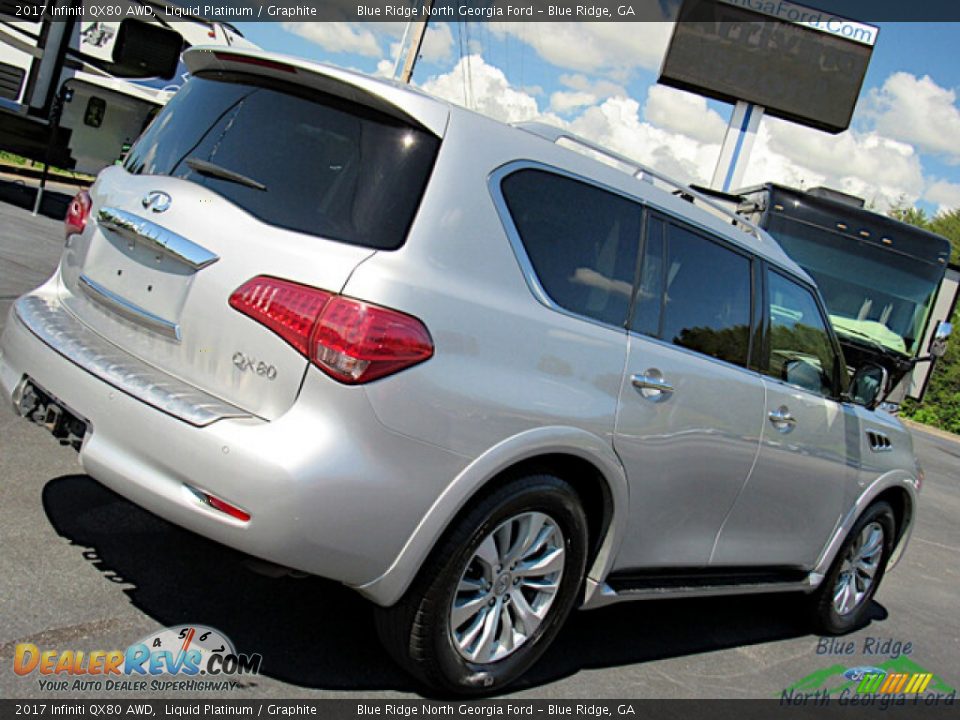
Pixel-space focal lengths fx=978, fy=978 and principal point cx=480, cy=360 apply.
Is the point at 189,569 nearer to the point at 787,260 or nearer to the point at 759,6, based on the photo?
the point at 787,260

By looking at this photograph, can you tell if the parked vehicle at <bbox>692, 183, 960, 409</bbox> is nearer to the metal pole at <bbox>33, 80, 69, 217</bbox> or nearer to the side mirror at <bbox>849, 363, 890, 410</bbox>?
the side mirror at <bbox>849, 363, 890, 410</bbox>

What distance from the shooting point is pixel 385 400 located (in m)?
2.85

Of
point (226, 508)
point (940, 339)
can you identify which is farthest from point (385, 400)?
point (940, 339)

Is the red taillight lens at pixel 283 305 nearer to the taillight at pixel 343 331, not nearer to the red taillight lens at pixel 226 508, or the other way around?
the taillight at pixel 343 331

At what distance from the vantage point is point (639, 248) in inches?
149

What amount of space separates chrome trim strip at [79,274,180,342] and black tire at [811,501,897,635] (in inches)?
146

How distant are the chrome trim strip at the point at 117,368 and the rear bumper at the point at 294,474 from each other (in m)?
0.02

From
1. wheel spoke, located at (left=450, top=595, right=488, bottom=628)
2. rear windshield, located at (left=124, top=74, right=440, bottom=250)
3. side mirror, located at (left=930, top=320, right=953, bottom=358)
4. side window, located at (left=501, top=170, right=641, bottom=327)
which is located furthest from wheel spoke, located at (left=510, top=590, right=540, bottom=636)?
side mirror, located at (left=930, top=320, right=953, bottom=358)

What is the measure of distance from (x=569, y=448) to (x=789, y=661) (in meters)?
2.23

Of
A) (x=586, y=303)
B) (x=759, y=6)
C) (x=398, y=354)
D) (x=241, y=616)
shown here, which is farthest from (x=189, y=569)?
(x=759, y=6)

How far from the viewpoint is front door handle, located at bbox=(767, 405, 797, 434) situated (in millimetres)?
4328

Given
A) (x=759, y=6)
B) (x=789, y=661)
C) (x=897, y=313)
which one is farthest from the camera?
(x=759, y=6)

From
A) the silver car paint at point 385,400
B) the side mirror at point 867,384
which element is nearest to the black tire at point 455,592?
the silver car paint at point 385,400

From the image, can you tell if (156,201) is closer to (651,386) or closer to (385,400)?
(385,400)
